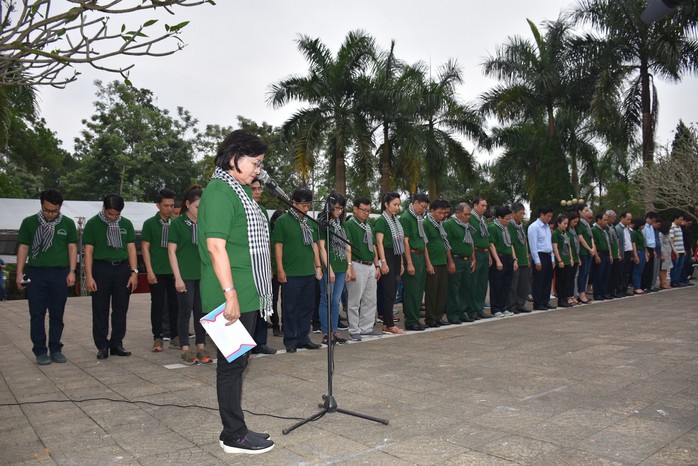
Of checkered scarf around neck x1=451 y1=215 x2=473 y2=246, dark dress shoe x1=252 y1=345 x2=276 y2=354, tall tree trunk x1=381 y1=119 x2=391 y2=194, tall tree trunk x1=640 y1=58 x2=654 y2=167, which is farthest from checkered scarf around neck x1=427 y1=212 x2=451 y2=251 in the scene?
tall tree trunk x1=640 y1=58 x2=654 y2=167

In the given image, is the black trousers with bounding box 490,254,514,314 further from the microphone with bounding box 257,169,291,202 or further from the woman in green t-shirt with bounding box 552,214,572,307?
the microphone with bounding box 257,169,291,202

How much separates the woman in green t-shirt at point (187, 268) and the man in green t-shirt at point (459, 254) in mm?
4327

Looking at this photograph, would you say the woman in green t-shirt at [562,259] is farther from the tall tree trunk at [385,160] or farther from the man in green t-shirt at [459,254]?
the tall tree trunk at [385,160]

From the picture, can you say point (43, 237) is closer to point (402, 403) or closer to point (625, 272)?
point (402, 403)

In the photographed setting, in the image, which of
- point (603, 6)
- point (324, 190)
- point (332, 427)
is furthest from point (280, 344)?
point (324, 190)

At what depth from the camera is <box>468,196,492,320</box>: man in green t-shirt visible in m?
9.36

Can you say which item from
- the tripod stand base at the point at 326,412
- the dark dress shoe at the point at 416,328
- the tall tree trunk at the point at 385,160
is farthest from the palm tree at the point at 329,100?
the tripod stand base at the point at 326,412

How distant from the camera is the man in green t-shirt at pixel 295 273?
270 inches

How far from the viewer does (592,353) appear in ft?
20.3

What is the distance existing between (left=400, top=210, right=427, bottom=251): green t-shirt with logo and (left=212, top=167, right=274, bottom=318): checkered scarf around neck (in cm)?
487

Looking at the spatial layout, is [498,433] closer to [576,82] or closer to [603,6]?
[603,6]

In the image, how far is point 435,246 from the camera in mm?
8758

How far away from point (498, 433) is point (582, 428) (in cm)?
58

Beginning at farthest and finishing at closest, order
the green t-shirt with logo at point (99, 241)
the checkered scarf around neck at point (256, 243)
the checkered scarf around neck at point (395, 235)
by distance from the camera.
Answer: the checkered scarf around neck at point (395, 235), the green t-shirt with logo at point (99, 241), the checkered scarf around neck at point (256, 243)
